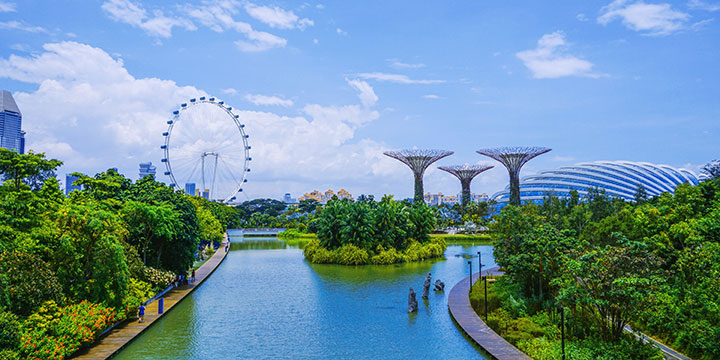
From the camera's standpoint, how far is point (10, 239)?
17172mm

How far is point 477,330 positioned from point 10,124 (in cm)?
17289

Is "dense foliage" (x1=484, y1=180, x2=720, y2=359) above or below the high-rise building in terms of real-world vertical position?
below

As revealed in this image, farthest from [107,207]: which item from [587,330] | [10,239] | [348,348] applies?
[587,330]

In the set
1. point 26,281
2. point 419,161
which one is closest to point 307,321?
point 26,281

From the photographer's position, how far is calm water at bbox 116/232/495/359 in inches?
747

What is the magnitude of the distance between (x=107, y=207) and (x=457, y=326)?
17.4 m

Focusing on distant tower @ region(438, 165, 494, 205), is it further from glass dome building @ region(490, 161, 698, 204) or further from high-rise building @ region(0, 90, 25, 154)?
high-rise building @ region(0, 90, 25, 154)

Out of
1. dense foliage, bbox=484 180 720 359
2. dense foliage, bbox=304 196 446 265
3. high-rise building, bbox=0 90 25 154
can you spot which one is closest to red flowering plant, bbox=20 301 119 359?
dense foliage, bbox=484 180 720 359

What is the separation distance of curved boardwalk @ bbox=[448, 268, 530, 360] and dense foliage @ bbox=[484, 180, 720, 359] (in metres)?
1.56

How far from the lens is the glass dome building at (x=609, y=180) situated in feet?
306

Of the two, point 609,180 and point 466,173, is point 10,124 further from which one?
point 609,180

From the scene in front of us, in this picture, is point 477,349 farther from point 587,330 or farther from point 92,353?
point 92,353

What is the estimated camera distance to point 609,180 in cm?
9600

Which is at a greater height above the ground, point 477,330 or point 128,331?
point 128,331
